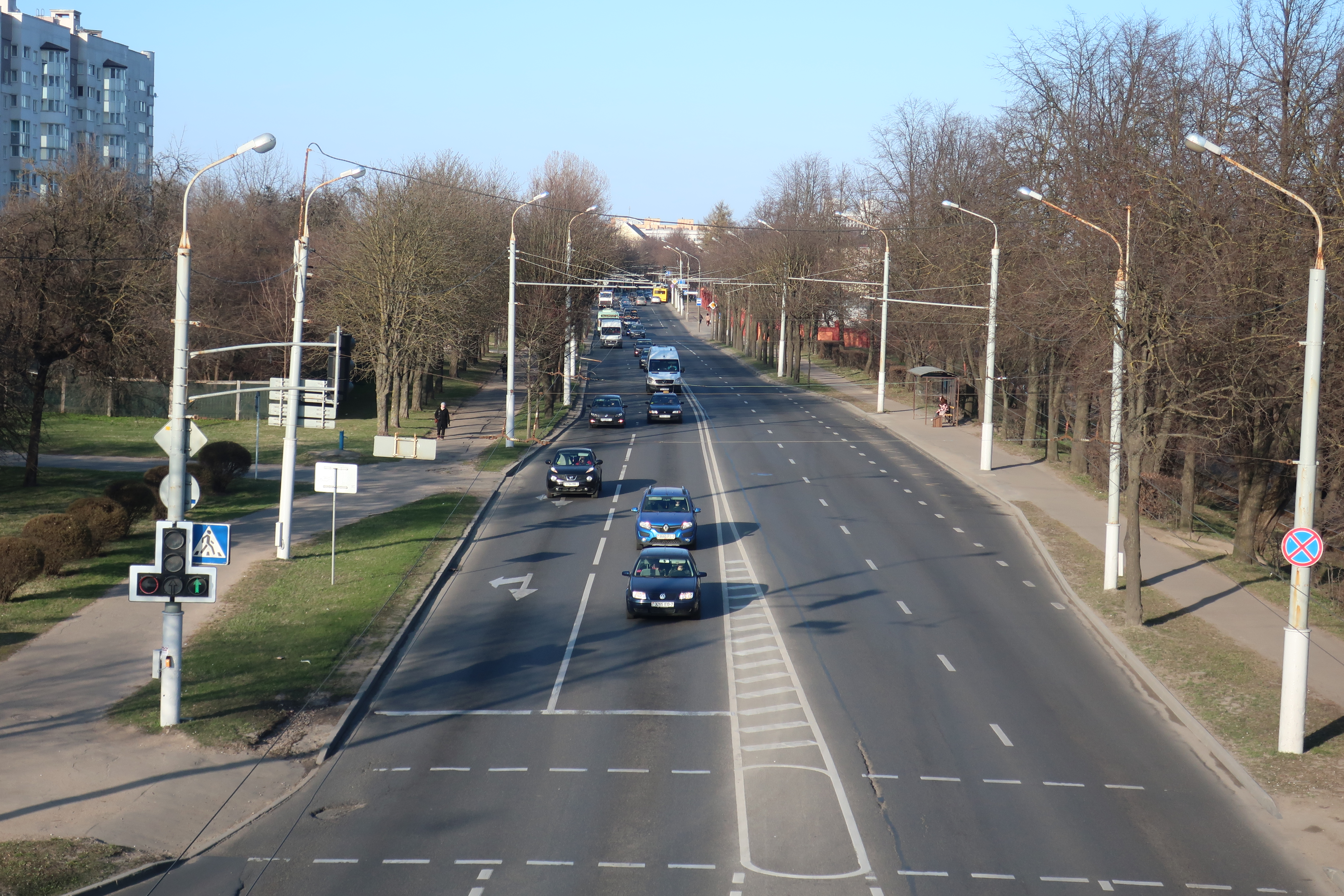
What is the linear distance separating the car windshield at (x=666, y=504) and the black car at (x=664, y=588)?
5.89m

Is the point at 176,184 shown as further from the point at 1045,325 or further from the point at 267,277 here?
the point at 1045,325

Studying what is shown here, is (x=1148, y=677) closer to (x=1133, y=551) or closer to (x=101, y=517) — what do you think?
(x=1133, y=551)

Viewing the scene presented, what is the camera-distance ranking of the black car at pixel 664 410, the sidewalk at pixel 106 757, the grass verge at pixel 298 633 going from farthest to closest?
the black car at pixel 664 410 → the grass verge at pixel 298 633 → the sidewalk at pixel 106 757

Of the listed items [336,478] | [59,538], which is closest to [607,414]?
[336,478]

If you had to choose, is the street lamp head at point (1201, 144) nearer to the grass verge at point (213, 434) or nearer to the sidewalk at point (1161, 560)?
the sidewalk at point (1161, 560)

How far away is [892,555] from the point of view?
28.8 meters

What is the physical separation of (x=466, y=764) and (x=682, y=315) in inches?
6150

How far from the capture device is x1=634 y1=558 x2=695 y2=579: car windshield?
2295cm

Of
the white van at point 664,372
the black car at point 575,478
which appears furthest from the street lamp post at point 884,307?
the black car at point 575,478

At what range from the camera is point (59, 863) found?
1177cm

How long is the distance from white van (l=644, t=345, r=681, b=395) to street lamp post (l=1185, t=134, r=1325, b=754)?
1884 inches

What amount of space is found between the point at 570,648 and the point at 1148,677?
1008 cm

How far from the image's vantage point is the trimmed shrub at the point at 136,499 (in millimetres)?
28781

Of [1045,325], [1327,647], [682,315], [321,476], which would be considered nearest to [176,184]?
[321,476]
